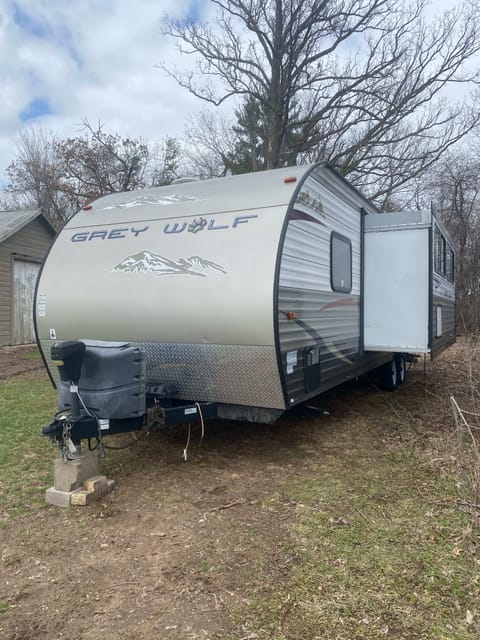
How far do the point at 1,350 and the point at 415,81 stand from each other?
15.9 metres

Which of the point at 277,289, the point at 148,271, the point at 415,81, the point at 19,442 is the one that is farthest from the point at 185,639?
the point at 415,81

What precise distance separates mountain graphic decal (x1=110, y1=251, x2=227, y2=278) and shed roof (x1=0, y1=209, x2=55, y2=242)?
1176 cm

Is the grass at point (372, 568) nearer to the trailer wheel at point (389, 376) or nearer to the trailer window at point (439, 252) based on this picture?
the trailer window at point (439, 252)

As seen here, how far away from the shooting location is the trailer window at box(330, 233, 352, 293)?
5836 millimetres

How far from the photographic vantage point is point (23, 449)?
5695 mm

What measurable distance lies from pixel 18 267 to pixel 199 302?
527 inches

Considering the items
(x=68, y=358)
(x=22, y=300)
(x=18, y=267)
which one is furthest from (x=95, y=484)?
(x=18, y=267)

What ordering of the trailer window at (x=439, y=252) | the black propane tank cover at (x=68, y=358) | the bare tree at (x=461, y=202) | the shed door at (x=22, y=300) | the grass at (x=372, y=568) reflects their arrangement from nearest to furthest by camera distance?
the grass at (x=372, y=568), the black propane tank cover at (x=68, y=358), the trailer window at (x=439, y=252), the shed door at (x=22, y=300), the bare tree at (x=461, y=202)

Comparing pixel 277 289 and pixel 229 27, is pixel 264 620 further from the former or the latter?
pixel 229 27

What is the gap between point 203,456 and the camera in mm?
5410

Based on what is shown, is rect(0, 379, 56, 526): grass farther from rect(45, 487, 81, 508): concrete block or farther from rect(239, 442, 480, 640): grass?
rect(239, 442, 480, 640): grass

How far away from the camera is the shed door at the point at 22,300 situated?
15977 mm

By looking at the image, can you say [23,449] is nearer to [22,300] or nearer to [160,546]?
[160,546]

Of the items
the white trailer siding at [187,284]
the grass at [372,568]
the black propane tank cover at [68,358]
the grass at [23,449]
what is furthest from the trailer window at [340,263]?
the grass at [23,449]
